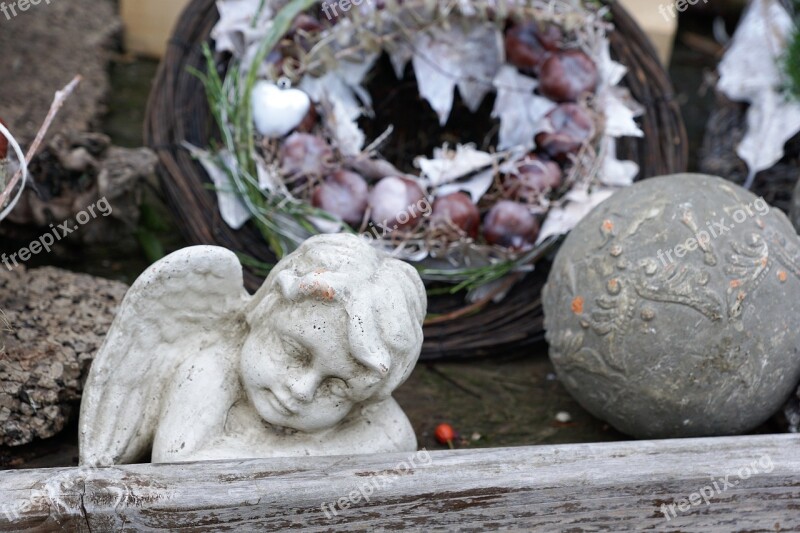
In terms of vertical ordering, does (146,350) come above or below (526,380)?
above

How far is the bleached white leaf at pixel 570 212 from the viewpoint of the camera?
A: 1818mm

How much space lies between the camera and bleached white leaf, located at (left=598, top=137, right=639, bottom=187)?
6.31 ft

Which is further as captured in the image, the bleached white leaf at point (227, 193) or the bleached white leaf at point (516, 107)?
the bleached white leaf at point (516, 107)

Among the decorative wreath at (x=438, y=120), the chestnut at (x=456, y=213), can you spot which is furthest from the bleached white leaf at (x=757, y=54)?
the chestnut at (x=456, y=213)

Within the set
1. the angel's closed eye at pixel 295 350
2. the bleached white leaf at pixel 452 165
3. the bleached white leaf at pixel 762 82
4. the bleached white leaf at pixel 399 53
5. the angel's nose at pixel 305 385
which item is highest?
the angel's closed eye at pixel 295 350

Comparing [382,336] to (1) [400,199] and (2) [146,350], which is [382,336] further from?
(1) [400,199]

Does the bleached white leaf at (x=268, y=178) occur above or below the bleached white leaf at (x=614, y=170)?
above

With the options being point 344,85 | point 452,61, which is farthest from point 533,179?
point 344,85

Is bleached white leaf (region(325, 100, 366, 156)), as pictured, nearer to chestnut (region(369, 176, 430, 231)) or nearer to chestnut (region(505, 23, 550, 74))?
chestnut (region(369, 176, 430, 231))

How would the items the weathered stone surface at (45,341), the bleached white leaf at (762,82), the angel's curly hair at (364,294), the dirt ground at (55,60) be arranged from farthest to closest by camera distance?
1. the dirt ground at (55,60)
2. the bleached white leaf at (762,82)
3. the weathered stone surface at (45,341)
4. the angel's curly hair at (364,294)

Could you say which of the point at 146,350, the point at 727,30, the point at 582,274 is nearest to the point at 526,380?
the point at 582,274

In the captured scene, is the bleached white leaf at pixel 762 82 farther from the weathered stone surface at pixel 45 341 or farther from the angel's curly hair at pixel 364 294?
the weathered stone surface at pixel 45 341

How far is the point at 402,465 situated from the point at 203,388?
0.30m

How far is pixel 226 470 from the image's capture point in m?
1.22
